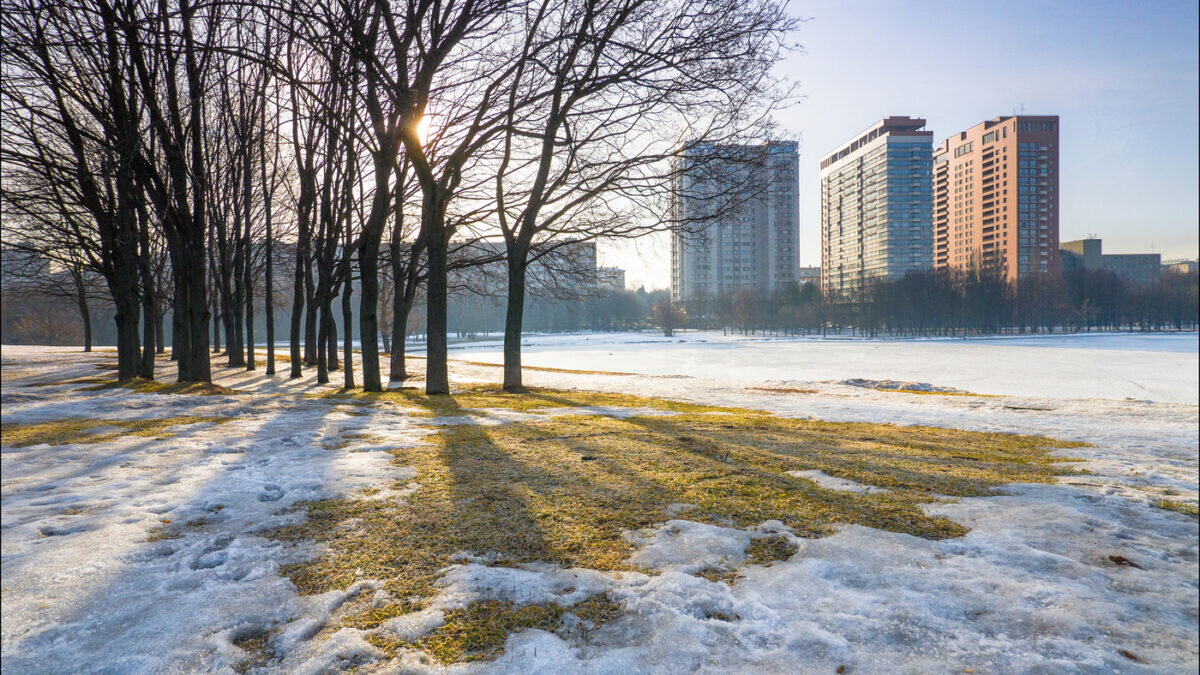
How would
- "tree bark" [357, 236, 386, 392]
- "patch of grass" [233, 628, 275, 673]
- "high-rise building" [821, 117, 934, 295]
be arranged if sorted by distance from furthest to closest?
"high-rise building" [821, 117, 934, 295], "tree bark" [357, 236, 386, 392], "patch of grass" [233, 628, 275, 673]

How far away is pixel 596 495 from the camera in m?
3.96

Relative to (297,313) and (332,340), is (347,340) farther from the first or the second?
(297,313)

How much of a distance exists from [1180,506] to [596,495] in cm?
404

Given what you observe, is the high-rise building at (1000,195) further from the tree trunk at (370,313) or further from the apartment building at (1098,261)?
the tree trunk at (370,313)

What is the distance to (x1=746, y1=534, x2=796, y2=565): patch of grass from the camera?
115 inches

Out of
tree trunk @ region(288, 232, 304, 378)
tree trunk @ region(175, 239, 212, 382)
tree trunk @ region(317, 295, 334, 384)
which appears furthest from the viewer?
tree trunk @ region(288, 232, 304, 378)

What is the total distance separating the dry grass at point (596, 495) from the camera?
103 inches

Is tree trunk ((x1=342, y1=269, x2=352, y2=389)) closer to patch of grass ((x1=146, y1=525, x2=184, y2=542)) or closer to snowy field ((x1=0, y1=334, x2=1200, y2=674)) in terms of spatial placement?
snowy field ((x1=0, y1=334, x2=1200, y2=674))

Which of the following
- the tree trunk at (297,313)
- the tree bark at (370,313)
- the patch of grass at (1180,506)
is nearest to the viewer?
the patch of grass at (1180,506)

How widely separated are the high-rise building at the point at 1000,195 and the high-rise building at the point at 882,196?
1.50 metres

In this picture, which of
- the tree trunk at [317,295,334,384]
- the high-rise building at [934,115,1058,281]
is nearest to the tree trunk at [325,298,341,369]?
the tree trunk at [317,295,334,384]

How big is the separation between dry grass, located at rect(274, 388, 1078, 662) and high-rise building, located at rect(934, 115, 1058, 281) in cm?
4425

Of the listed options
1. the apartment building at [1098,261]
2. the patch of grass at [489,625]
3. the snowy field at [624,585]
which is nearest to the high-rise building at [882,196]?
the apartment building at [1098,261]

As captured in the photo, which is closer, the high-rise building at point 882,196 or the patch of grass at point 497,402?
the patch of grass at point 497,402
